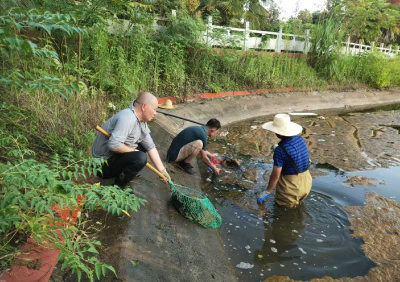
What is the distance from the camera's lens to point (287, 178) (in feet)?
14.2

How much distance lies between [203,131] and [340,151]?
3719mm

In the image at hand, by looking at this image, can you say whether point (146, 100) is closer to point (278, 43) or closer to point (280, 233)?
point (280, 233)

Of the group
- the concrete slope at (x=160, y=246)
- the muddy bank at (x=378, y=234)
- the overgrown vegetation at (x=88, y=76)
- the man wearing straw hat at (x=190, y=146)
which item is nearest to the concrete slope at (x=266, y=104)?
the overgrown vegetation at (x=88, y=76)

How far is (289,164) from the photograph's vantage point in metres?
4.24

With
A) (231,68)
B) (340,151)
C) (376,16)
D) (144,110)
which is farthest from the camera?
(376,16)

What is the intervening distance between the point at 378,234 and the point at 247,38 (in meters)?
9.24

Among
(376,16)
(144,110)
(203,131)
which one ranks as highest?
(376,16)

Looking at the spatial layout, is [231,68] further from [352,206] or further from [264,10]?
[264,10]

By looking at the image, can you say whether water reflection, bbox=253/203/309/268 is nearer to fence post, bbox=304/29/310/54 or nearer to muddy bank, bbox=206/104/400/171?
muddy bank, bbox=206/104/400/171

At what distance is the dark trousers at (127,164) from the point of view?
11.3 ft

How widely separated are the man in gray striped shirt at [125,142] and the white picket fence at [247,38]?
5127 millimetres

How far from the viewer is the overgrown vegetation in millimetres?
2004

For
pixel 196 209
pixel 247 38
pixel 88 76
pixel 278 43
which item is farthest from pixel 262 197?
pixel 278 43

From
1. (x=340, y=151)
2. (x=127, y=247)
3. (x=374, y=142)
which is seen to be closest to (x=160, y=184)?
(x=127, y=247)
